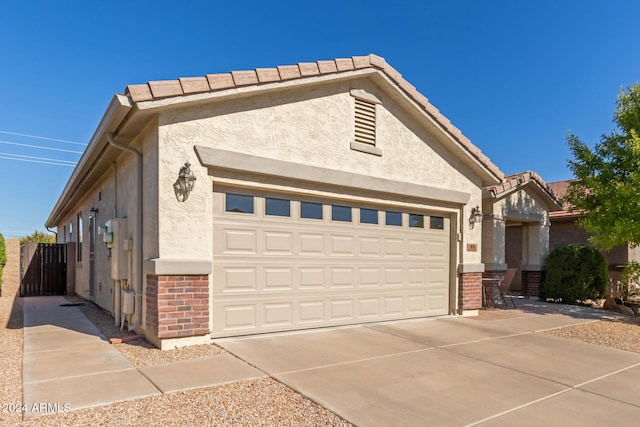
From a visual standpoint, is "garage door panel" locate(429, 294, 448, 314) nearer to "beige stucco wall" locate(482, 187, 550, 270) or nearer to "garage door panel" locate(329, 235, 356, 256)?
"garage door panel" locate(329, 235, 356, 256)

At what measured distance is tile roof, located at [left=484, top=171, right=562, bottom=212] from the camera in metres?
11.7

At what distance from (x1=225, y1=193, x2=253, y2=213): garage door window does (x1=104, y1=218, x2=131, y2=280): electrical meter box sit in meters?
1.93

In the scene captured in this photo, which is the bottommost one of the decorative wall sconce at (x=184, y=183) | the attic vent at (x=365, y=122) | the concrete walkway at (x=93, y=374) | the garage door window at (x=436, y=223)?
the concrete walkway at (x=93, y=374)

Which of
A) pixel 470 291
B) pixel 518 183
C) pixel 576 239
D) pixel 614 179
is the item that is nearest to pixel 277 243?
pixel 470 291

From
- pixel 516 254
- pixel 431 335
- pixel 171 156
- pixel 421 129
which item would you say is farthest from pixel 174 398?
pixel 516 254

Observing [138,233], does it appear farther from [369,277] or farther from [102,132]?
[369,277]

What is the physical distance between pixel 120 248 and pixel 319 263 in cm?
356

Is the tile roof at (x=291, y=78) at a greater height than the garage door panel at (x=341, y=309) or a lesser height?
greater

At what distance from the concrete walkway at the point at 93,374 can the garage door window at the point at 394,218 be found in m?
4.42

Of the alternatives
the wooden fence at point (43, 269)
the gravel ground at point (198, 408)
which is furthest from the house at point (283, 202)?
the wooden fence at point (43, 269)

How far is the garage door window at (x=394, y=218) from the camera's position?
333 inches

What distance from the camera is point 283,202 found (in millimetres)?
7023

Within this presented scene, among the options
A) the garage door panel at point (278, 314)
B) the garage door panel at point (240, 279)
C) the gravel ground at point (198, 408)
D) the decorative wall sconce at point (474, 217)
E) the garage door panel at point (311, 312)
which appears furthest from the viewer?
the decorative wall sconce at point (474, 217)

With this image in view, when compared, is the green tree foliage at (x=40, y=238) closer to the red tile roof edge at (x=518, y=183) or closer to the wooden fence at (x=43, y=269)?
the wooden fence at (x=43, y=269)
